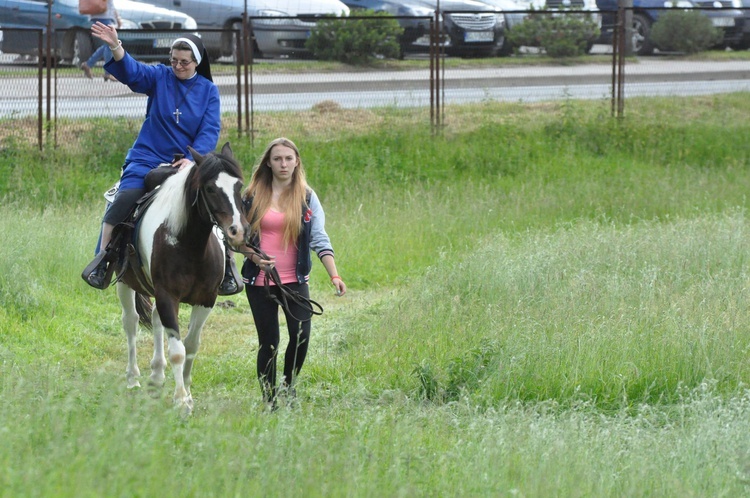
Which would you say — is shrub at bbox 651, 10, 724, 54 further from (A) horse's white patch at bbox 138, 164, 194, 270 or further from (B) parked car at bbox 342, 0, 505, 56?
(A) horse's white patch at bbox 138, 164, 194, 270

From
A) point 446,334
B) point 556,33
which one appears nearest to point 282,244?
point 446,334

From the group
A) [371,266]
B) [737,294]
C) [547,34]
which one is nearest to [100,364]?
[371,266]

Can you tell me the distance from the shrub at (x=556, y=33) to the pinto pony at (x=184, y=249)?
1257cm

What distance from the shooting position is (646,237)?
11.4 m

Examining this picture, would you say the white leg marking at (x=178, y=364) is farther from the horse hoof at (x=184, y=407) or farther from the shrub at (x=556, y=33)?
the shrub at (x=556, y=33)

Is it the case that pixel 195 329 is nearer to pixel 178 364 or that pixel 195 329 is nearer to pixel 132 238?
pixel 178 364

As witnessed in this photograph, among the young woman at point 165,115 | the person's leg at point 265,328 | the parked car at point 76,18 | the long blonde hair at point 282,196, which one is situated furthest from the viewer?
the parked car at point 76,18

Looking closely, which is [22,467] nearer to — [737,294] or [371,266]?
[737,294]

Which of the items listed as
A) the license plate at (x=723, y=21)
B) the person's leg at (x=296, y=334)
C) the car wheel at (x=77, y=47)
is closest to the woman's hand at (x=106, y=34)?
the person's leg at (x=296, y=334)

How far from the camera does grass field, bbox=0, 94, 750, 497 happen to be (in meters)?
4.90

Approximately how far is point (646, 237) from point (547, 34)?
8.80m

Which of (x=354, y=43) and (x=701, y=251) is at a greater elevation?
(x=354, y=43)

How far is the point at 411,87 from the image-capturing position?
59.1ft

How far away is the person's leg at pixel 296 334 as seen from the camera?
22.6ft
